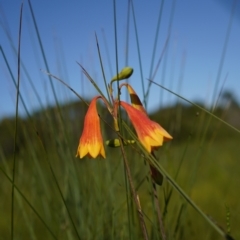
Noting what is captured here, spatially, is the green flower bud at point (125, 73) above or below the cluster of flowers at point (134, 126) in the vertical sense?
above

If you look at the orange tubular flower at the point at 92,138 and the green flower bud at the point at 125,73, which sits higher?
the green flower bud at the point at 125,73

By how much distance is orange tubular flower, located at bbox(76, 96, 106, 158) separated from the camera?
1.55ft

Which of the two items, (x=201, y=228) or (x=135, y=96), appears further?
(x=201, y=228)

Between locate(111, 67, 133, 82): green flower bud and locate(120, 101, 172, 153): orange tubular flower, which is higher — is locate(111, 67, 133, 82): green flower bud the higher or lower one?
the higher one

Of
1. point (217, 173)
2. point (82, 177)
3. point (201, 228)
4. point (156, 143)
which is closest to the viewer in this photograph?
point (156, 143)

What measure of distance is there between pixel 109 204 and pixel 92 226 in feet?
0.28

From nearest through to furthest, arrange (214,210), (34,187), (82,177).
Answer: (82,177) → (34,187) → (214,210)

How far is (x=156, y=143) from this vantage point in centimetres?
46

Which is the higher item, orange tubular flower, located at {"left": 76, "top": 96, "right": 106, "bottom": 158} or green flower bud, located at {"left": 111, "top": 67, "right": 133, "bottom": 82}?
green flower bud, located at {"left": 111, "top": 67, "right": 133, "bottom": 82}

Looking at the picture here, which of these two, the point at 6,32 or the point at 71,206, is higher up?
the point at 6,32

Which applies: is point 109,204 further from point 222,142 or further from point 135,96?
point 222,142

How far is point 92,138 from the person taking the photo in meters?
0.48

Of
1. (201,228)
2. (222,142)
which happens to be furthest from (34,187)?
(222,142)

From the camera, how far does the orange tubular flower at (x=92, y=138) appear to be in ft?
1.55
